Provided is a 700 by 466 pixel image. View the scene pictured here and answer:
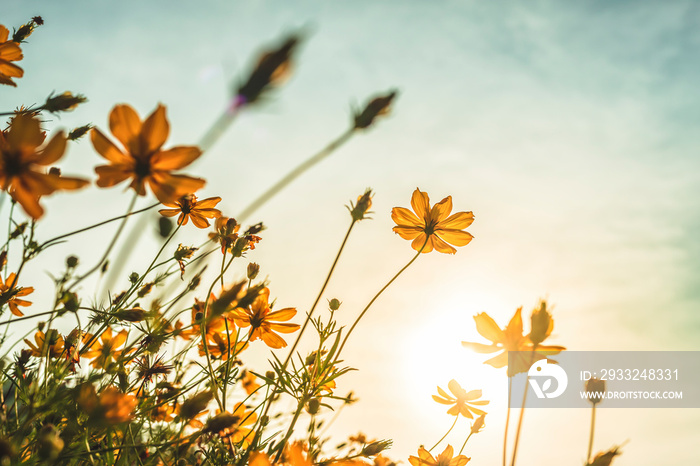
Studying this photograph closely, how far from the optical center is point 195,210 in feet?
5.32

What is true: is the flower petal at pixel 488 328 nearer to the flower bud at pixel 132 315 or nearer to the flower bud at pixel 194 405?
the flower bud at pixel 194 405

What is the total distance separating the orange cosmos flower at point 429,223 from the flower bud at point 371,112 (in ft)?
3.58

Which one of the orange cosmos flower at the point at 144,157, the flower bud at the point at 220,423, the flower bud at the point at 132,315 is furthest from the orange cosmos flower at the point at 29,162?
the flower bud at the point at 220,423

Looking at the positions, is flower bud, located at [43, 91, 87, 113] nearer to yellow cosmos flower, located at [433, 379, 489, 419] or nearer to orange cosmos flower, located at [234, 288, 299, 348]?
orange cosmos flower, located at [234, 288, 299, 348]

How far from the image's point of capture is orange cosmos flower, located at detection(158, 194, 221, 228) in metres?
1.58

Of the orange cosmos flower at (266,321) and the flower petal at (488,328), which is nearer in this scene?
the flower petal at (488,328)

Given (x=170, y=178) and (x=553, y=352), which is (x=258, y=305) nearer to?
(x=170, y=178)

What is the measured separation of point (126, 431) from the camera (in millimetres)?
1269

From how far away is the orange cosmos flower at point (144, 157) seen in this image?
0.86m

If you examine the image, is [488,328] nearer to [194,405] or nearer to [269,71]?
[194,405]

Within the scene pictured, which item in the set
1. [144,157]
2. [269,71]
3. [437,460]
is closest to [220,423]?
[144,157]

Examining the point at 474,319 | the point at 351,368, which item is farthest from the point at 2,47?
the point at 474,319

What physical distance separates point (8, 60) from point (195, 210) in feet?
2.62

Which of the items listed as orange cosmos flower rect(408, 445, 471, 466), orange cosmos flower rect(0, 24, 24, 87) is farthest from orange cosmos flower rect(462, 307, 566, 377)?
orange cosmos flower rect(0, 24, 24, 87)
